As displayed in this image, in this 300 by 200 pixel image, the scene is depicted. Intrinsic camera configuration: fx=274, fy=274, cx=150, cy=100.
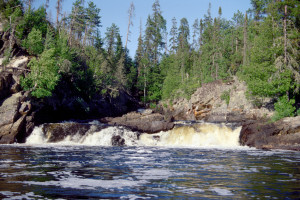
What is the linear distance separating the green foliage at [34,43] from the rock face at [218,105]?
25027 mm

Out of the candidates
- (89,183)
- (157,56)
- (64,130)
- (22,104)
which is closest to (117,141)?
(64,130)

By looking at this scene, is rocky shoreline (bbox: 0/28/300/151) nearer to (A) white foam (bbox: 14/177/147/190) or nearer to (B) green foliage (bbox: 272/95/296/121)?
(B) green foliage (bbox: 272/95/296/121)

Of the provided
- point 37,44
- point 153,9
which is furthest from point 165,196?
point 153,9

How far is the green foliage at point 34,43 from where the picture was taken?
33312mm

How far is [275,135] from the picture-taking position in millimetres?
22172

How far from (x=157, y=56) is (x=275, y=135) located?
2359 inches

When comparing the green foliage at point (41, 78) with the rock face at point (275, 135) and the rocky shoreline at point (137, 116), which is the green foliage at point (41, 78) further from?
the rock face at point (275, 135)

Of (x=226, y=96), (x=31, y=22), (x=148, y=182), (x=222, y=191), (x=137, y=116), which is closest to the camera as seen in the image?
(x=222, y=191)

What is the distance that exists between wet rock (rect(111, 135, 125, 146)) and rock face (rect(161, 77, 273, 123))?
714 inches

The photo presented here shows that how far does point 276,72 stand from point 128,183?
24092 millimetres

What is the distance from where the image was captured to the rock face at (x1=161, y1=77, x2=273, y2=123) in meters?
37.4

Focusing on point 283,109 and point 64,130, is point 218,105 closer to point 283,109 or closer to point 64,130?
point 283,109

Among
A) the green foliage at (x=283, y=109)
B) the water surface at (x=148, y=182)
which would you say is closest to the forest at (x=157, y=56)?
the green foliage at (x=283, y=109)

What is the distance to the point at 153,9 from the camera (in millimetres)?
82000
